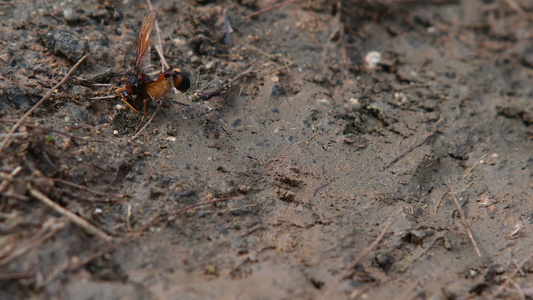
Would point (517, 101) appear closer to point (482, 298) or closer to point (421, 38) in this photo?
point (421, 38)

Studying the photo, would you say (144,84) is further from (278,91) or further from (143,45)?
(278,91)

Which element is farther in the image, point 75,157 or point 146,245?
point 75,157

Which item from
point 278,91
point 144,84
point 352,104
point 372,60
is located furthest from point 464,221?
point 144,84

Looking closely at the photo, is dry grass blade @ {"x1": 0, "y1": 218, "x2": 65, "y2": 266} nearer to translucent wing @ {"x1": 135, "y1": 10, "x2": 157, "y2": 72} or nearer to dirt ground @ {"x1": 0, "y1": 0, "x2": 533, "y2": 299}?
dirt ground @ {"x1": 0, "y1": 0, "x2": 533, "y2": 299}

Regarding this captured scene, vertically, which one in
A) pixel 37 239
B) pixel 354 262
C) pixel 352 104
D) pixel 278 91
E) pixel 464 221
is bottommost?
pixel 464 221

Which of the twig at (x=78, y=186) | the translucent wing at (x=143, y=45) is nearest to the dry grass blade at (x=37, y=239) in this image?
the twig at (x=78, y=186)

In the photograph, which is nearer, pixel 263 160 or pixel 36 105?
pixel 36 105

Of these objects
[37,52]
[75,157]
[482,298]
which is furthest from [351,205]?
[37,52]
